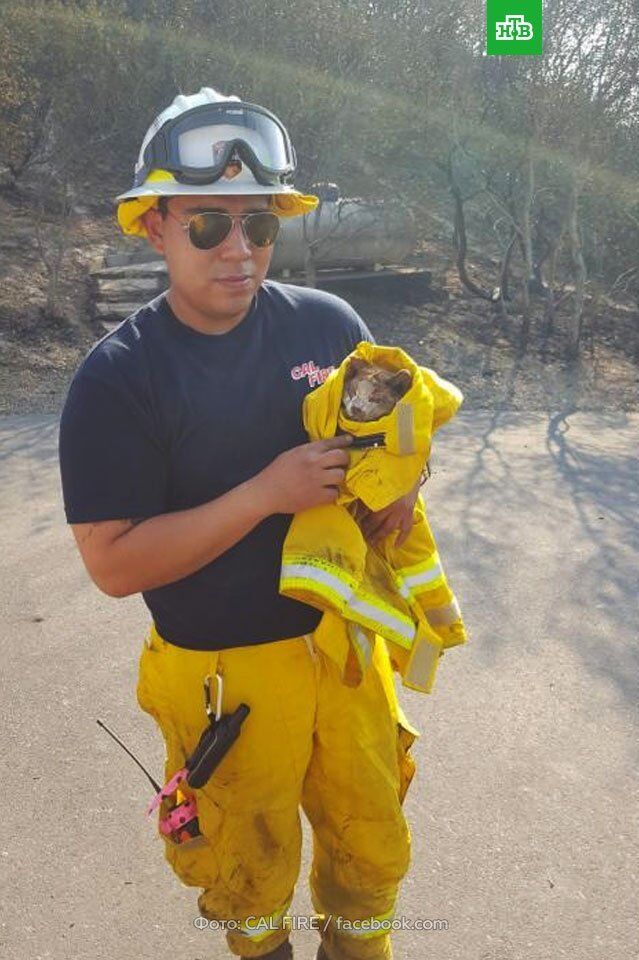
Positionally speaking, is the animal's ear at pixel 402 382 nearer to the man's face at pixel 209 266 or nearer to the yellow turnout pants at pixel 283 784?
the man's face at pixel 209 266

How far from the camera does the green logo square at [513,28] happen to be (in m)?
10.7

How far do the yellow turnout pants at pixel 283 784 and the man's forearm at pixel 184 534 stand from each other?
0.31 metres

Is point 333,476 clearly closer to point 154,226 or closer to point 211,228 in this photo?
point 211,228

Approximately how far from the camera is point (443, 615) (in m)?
2.07

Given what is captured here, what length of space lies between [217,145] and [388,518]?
0.87 metres

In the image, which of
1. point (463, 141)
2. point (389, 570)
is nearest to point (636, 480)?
point (389, 570)

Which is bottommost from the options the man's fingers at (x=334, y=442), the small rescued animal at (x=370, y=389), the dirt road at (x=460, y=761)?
the dirt road at (x=460, y=761)

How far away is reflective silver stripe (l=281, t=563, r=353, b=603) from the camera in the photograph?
1.71 meters

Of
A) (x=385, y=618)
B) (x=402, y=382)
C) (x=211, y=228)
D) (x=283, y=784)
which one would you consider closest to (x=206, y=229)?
(x=211, y=228)

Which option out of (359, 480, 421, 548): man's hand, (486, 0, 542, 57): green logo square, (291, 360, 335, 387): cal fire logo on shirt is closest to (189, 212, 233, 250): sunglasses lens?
(291, 360, 335, 387): cal fire logo on shirt

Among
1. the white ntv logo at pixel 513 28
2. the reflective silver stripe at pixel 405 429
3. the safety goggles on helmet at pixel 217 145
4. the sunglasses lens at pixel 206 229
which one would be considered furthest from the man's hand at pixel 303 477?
the white ntv logo at pixel 513 28

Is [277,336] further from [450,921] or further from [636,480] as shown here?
[636,480]

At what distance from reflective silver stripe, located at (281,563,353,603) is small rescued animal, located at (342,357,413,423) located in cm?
32

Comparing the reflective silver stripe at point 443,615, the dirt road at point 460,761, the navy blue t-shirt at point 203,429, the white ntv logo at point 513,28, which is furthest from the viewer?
the white ntv logo at point 513,28
